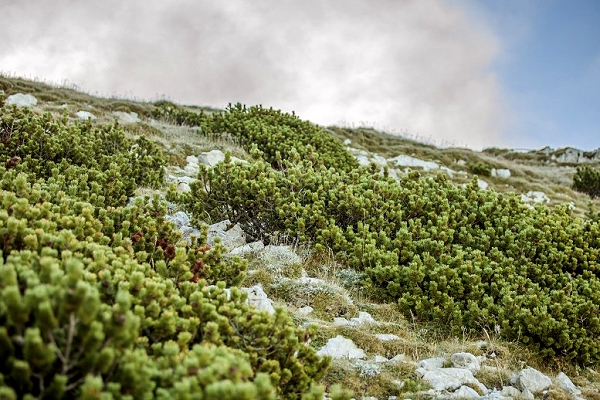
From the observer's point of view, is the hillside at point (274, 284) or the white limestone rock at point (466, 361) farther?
the white limestone rock at point (466, 361)

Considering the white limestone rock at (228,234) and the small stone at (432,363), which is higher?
the white limestone rock at (228,234)

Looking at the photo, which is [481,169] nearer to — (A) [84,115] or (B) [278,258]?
(A) [84,115]

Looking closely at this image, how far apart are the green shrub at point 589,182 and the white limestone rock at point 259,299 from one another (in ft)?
71.5

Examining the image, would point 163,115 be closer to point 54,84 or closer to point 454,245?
point 54,84

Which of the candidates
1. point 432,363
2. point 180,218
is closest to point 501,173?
point 180,218

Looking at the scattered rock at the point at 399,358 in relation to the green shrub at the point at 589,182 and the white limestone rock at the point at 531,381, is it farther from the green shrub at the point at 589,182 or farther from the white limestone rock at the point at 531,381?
the green shrub at the point at 589,182

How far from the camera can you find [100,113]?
56.5 ft

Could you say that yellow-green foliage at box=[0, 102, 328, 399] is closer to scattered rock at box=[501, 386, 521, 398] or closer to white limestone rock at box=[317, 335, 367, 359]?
white limestone rock at box=[317, 335, 367, 359]

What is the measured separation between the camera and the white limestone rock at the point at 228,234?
298 inches

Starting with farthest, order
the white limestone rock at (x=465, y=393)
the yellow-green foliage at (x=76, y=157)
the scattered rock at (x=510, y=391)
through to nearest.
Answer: the yellow-green foliage at (x=76, y=157)
the scattered rock at (x=510, y=391)
the white limestone rock at (x=465, y=393)

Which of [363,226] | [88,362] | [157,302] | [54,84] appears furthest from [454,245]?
[54,84]

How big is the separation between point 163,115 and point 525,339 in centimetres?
1638

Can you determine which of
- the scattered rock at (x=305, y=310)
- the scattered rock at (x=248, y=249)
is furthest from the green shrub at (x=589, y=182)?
the scattered rock at (x=305, y=310)

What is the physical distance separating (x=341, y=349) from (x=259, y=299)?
1030 millimetres
